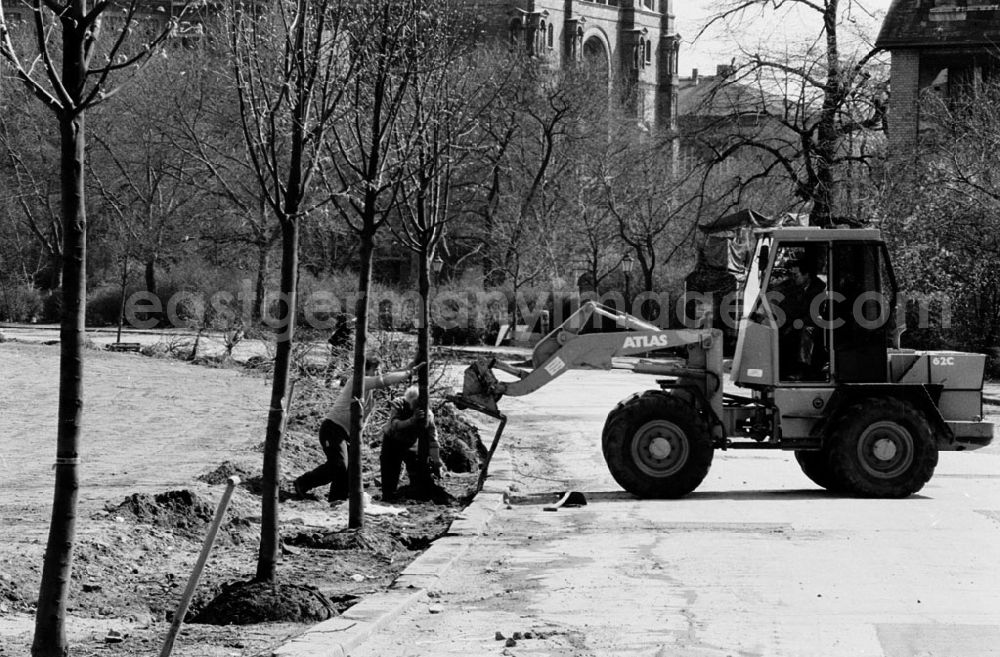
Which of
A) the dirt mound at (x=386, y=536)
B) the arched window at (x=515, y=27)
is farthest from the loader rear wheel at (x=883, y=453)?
the arched window at (x=515, y=27)

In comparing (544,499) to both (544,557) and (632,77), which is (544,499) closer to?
(544,557)

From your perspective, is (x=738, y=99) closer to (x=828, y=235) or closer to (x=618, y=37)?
(x=828, y=235)

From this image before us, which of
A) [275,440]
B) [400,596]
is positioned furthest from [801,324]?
[275,440]

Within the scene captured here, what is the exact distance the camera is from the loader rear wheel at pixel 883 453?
13711 mm

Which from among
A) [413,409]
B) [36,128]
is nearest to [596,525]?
[413,409]

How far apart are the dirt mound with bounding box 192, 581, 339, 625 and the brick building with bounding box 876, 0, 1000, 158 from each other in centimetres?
3981

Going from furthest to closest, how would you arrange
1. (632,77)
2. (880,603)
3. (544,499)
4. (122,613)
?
(632,77) < (544,499) < (880,603) < (122,613)

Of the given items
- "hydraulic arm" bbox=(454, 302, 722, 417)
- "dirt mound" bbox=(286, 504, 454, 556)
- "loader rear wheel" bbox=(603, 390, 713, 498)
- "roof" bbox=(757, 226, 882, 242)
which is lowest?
"dirt mound" bbox=(286, 504, 454, 556)

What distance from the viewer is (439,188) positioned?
1528cm

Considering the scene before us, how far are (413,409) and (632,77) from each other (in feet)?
310

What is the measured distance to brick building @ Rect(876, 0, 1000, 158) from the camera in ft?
149

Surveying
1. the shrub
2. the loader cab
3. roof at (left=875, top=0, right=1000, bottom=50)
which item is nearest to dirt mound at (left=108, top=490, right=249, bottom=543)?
the loader cab

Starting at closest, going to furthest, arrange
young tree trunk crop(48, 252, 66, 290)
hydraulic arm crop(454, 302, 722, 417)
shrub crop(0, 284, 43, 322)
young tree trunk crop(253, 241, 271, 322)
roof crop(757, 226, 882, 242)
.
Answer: roof crop(757, 226, 882, 242)
hydraulic arm crop(454, 302, 722, 417)
young tree trunk crop(253, 241, 271, 322)
shrub crop(0, 284, 43, 322)
young tree trunk crop(48, 252, 66, 290)

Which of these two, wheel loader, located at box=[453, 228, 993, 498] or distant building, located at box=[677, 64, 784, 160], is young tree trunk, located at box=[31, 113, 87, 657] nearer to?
wheel loader, located at box=[453, 228, 993, 498]
